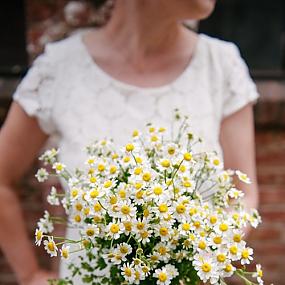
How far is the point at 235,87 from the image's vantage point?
121 cm

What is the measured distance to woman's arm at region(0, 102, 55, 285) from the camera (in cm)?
123

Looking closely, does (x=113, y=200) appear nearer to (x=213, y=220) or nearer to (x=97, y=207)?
(x=97, y=207)

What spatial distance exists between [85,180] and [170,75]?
17.0 inches

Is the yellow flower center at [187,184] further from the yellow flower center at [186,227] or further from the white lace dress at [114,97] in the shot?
the white lace dress at [114,97]

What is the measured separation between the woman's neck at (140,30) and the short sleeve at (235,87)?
0.12m

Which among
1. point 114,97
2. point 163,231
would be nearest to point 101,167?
point 163,231

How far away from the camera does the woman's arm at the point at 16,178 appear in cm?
123

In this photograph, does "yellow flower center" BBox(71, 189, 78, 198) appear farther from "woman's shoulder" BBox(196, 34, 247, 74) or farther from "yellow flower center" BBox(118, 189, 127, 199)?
"woman's shoulder" BBox(196, 34, 247, 74)

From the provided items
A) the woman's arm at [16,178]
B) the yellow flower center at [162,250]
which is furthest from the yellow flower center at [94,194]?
the woman's arm at [16,178]

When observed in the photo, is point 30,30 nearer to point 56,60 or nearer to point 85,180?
point 56,60

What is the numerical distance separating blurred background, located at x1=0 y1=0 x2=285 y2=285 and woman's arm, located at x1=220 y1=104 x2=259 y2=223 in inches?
33.6

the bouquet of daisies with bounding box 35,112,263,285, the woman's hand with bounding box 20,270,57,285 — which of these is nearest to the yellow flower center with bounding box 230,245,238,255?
the bouquet of daisies with bounding box 35,112,263,285

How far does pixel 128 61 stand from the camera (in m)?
1.22

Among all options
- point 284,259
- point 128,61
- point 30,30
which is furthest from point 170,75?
point 284,259
